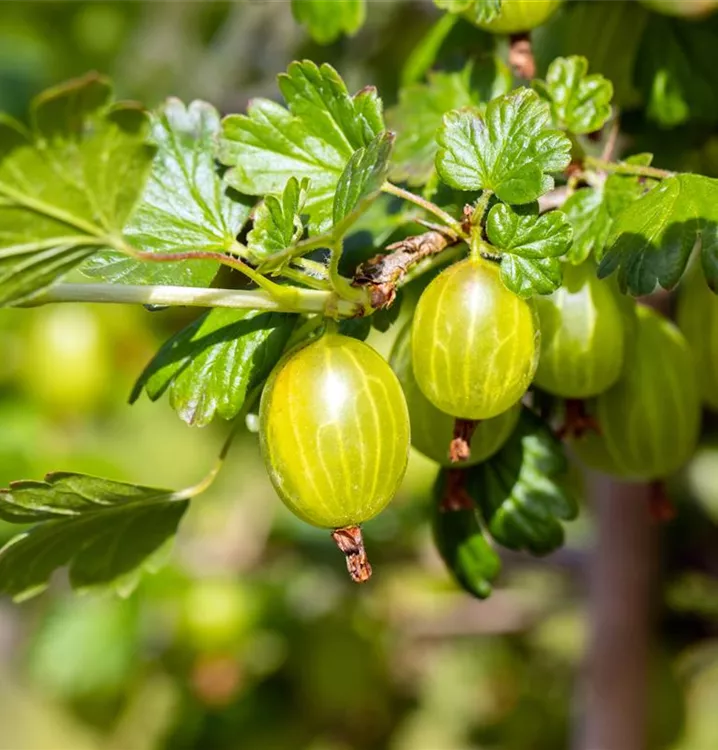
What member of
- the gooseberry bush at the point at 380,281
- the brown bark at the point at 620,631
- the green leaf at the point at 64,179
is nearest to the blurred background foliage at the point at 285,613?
the brown bark at the point at 620,631

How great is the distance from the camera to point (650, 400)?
2.14ft

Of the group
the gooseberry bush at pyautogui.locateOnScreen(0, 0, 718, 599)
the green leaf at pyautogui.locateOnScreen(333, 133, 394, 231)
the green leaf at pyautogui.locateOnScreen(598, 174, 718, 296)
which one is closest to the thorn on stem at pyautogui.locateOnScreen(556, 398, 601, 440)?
the gooseberry bush at pyautogui.locateOnScreen(0, 0, 718, 599)

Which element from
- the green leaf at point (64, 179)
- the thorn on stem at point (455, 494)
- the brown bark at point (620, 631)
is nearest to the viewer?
the green leaf at point (64, 179)

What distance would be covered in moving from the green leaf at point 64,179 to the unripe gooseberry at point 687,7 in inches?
14.0

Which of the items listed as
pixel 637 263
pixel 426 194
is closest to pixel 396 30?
pixel 426 194

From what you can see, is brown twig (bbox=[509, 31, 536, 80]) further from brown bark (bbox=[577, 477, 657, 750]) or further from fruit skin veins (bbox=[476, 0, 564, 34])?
brown bark (bbox=[577, 477, 657, 750])

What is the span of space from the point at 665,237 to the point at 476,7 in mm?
178

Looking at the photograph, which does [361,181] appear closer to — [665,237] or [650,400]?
[665,237]

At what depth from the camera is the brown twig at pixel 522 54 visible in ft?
2.18

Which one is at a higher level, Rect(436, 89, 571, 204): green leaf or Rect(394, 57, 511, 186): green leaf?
Rect(436, 89, 571, 204): green leaf

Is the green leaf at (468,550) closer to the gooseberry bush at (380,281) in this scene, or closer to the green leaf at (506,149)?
the gooseberry bush at (380,281)

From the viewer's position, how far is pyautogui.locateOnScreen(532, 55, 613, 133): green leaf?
602mm

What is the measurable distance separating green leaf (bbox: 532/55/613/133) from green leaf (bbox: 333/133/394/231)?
0.15m

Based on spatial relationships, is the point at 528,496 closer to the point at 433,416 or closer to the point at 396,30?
the point at 433,416
